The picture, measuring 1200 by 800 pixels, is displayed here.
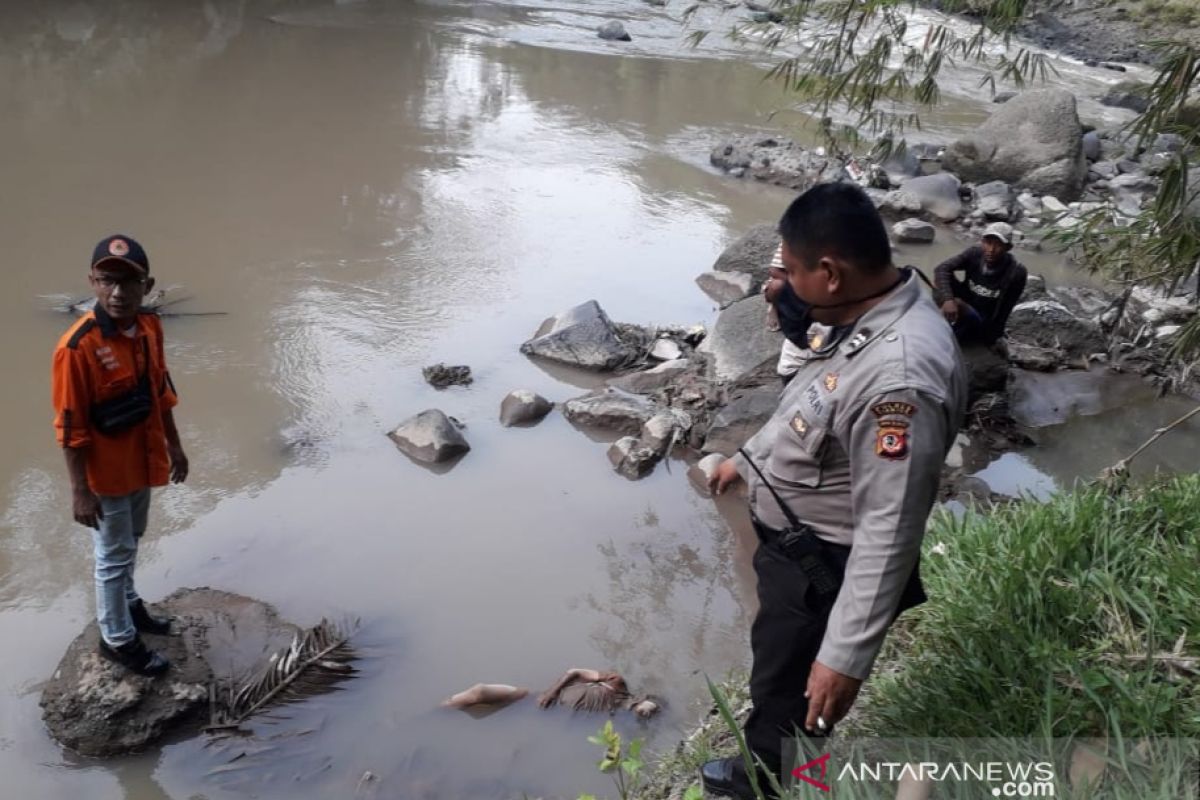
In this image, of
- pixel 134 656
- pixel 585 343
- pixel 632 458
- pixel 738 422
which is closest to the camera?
pixel 134 656

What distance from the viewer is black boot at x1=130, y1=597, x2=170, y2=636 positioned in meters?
3.92

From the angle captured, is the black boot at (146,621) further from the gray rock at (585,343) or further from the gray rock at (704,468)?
the gray rock at (585,343)

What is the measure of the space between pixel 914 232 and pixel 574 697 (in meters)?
7.93

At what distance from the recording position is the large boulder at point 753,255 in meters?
8.59

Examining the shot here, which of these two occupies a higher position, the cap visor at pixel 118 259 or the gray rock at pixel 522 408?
the cap visor at pixel 118 259

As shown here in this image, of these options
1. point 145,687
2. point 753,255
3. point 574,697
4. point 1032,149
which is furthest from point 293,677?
point 1032,149

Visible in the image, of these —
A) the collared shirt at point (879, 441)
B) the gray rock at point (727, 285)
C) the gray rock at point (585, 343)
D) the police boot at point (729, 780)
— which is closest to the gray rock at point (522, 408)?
the gray rock at point (585, 343)

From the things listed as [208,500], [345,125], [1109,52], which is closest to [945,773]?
[208,500]

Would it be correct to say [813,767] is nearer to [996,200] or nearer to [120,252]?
[120,252]

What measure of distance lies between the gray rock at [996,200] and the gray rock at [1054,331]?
385 cm

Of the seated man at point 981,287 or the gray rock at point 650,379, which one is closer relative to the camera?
the seated man at point 981,287

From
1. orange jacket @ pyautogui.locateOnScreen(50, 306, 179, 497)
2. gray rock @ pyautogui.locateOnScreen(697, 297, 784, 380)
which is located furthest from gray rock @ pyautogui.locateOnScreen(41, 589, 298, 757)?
gray rock @ pyautogui.locateOnScreen(697, 297, 784, 380)

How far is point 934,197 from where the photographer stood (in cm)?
1154

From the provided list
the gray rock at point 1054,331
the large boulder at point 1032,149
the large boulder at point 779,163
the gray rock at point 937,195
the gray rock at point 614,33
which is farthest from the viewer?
the gray rock at point 614,33
